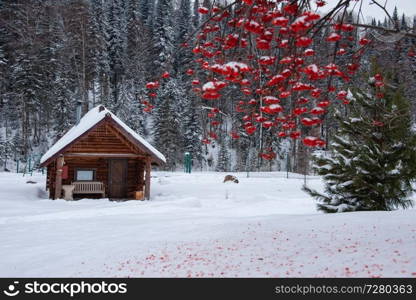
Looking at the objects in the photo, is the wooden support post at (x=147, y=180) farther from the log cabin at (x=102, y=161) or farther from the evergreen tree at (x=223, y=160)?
the evergreen tree at (x=223, y=160)

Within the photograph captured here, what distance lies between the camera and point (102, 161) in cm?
2347

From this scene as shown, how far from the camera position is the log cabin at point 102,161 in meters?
20.4

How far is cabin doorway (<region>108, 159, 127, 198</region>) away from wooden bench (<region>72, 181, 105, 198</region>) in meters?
0.94

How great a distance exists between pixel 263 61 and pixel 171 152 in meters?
43.4

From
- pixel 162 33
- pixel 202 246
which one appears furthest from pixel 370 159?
pixel 162 33

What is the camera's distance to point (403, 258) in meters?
6.15

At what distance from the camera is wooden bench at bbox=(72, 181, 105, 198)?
72.9ft

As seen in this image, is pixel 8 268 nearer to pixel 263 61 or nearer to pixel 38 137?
pixel 263 61

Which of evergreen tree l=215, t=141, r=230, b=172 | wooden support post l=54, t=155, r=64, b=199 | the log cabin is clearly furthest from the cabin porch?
evergreen tree l=215, t=141, r=230, b=172

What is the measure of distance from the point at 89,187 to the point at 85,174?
1.04 meters

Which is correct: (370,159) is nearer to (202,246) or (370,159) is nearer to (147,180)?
(202,246)

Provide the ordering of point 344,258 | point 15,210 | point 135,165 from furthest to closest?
point 135,165 < point 15,210 < point 344,258

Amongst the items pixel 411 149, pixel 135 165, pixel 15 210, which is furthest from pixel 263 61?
pixel 135 165

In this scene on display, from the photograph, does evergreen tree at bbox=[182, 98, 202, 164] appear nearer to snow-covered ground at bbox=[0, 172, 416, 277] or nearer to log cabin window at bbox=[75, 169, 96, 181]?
log cabin window at bbox=[75, 169, 96, 181]
